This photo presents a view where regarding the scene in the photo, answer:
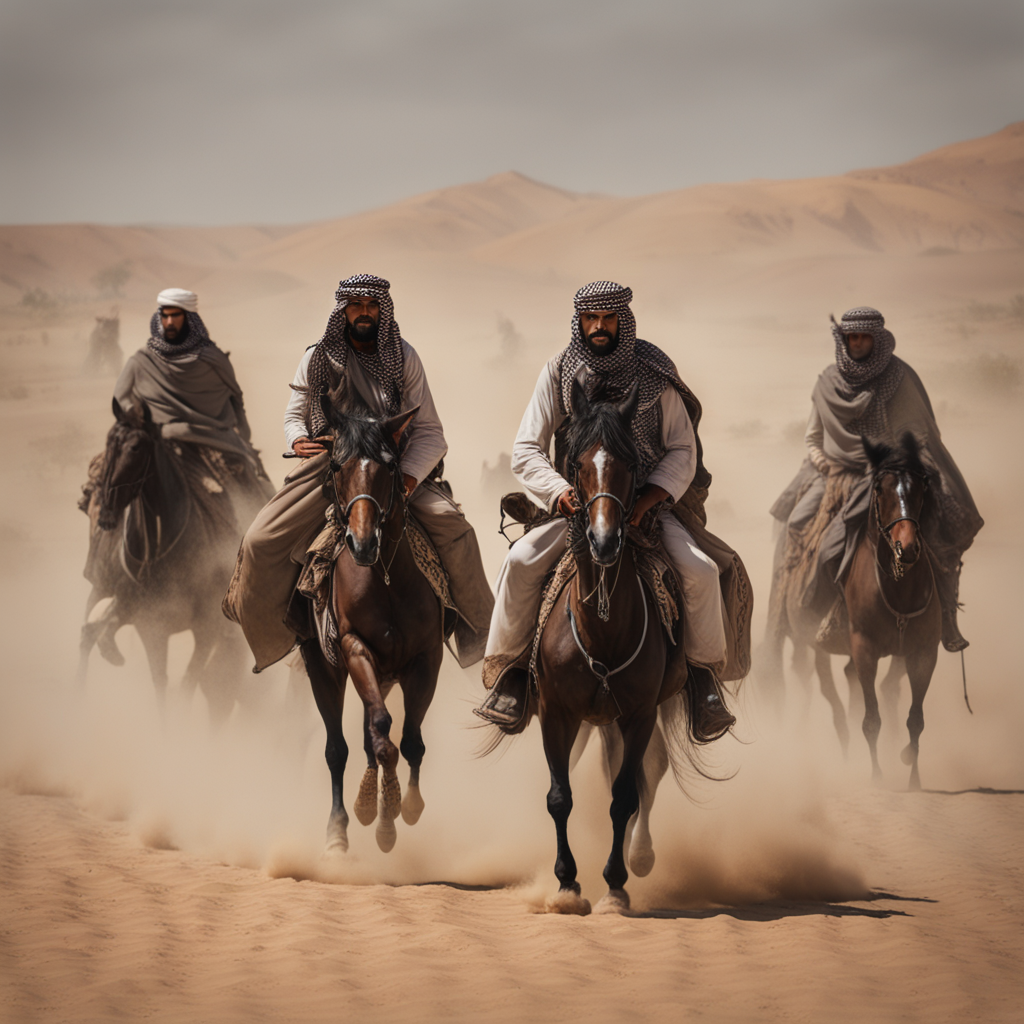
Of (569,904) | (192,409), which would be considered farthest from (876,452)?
(192,409)

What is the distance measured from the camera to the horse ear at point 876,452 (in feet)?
36.9

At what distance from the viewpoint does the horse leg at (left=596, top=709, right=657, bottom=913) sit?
24.1ft

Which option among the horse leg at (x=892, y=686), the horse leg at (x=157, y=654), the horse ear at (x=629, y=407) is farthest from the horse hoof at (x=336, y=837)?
the horse leg at (x=892, y=686)

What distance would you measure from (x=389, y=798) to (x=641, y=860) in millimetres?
1518

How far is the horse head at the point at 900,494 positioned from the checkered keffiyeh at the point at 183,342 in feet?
19.5

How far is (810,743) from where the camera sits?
12828 millimetres

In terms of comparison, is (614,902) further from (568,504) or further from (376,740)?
(568,504)

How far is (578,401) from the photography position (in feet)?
23.5

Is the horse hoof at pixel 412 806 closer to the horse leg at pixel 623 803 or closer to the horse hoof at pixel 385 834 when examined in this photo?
the horse hoof at pixel 385 834

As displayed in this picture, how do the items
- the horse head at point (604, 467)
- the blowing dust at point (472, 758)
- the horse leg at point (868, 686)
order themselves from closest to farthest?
the horse head at point (604, 467) → the blowing dust at point (472, 758) → the horse leg at point (868, 686)

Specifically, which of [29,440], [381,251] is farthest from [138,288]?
[29,440]

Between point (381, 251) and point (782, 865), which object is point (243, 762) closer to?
point (782, 865)

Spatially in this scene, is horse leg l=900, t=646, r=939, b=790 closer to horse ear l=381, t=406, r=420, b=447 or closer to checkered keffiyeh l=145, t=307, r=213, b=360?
horse ear l=381, t=406, r=420, b=447

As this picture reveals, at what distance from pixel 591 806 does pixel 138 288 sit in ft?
227
